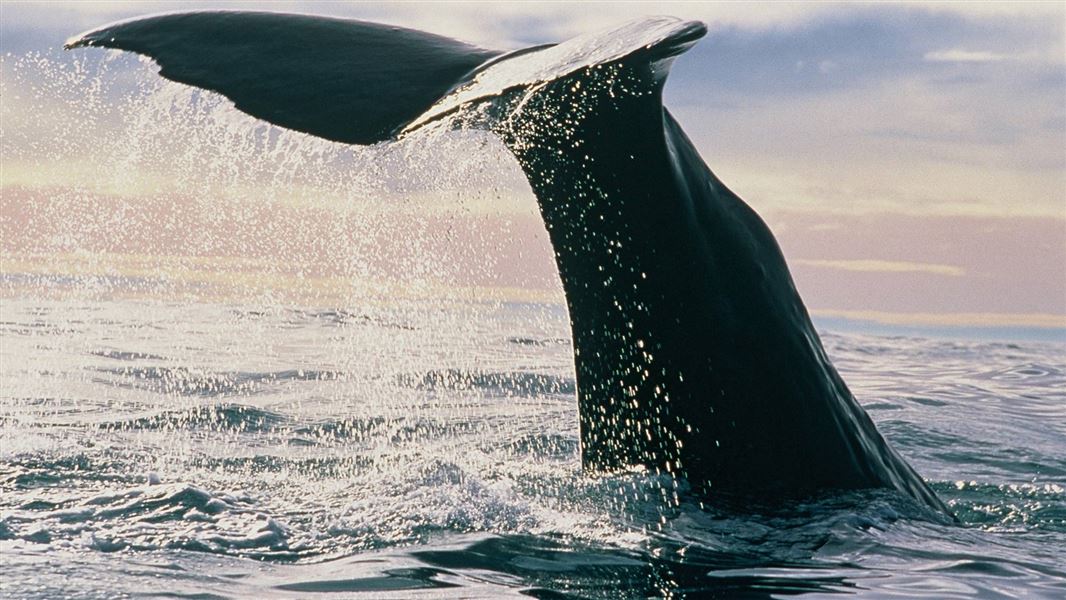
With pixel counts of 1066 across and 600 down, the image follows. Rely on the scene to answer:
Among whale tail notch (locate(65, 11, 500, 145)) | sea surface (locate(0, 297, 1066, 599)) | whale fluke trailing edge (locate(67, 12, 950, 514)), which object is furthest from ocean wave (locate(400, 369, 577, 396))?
whale tail notch (locate(65, 11, 500, 145))

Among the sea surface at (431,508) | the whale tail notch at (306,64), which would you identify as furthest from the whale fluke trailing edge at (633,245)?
the sea surface at (431,508)

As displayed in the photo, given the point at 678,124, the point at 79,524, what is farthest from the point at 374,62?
the point at 79,524

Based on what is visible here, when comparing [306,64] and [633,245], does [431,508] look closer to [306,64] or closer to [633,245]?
[633,245]

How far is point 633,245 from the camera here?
423 cm

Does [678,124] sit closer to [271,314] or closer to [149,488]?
[149,488]

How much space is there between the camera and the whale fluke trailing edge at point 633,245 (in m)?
3.74

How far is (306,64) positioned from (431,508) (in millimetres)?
1897

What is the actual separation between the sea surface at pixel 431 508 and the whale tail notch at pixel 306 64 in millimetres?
805

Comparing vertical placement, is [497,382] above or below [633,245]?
below

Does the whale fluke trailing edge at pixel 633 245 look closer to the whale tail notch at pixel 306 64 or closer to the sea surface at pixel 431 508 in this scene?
the whale tail notch at pixel 306 64

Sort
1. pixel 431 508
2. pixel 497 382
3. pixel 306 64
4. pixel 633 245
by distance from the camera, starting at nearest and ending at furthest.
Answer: pixel 306 64
pixel 633 245
pixel 431 508
pixel 497 382

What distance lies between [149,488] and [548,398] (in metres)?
6.75

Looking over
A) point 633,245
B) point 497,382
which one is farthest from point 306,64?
point 497,382

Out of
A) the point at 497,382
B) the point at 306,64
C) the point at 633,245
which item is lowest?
the point at 497,382
